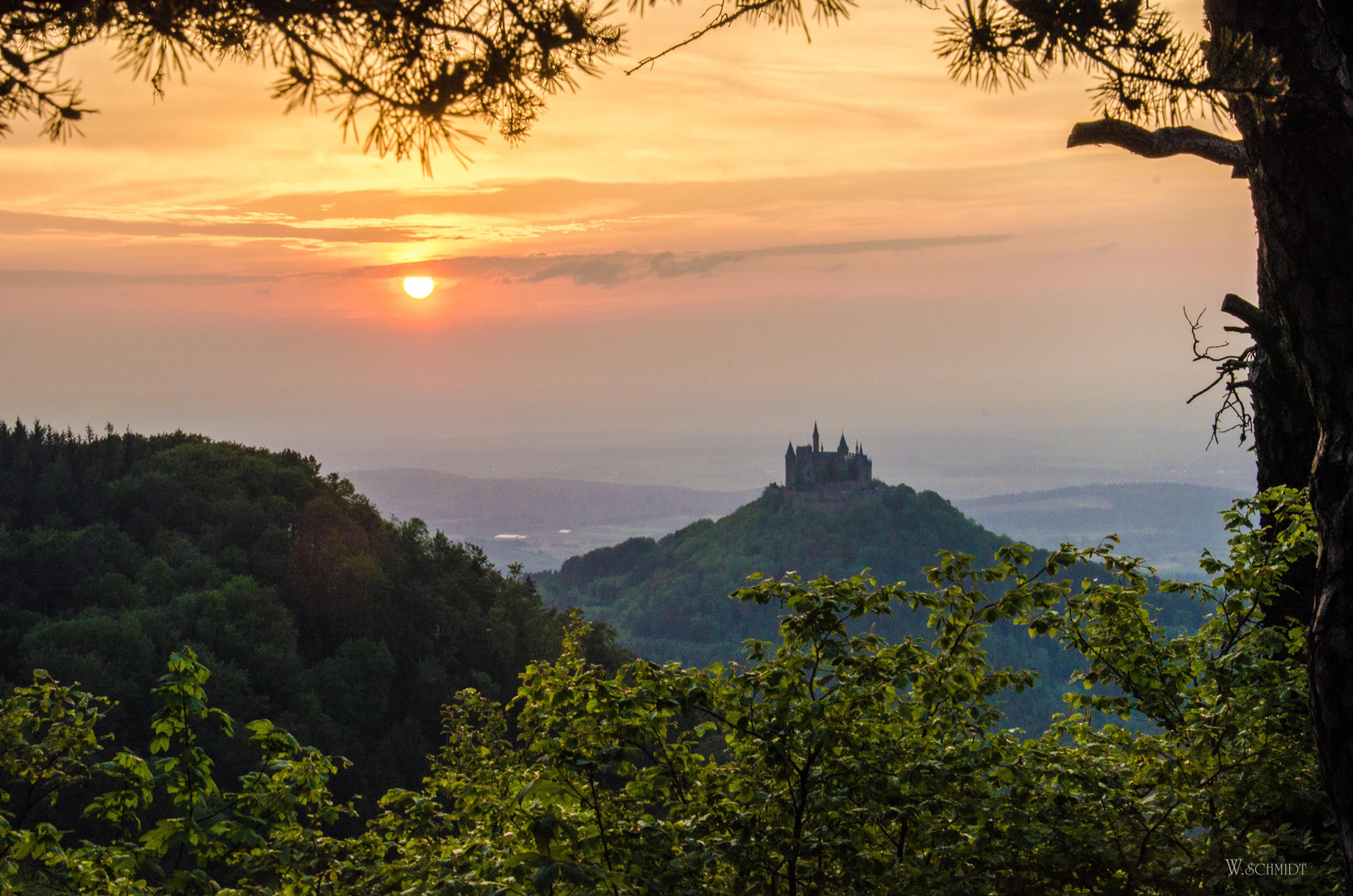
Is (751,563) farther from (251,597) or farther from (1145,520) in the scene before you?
(1145,520)

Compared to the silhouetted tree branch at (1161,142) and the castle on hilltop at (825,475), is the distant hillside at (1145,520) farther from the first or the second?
the silhouetted tree branch at (1161,142)

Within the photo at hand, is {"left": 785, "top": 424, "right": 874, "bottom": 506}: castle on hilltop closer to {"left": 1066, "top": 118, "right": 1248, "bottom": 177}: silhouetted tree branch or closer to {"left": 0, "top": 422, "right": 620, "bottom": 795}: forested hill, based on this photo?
{"left": 0, "top": 422, "right": 620, "bottom": 795}: forested hill

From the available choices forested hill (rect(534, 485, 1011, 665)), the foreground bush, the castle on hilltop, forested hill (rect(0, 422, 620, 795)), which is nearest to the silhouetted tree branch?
the foreground bush

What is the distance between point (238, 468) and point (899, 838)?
49.1 m

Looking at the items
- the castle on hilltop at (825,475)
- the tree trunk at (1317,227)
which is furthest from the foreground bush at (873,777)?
the castle on hilltop at (825,475)

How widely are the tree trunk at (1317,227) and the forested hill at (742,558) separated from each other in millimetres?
99131

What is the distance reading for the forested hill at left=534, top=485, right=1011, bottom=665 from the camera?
10588cm

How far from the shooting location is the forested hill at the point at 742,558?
106m

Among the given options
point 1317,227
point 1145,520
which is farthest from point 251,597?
point 1145,520

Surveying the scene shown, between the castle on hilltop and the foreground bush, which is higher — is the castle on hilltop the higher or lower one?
the lower one

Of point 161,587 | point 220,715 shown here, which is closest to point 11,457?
point 161,587

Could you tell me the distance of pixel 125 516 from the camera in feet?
147

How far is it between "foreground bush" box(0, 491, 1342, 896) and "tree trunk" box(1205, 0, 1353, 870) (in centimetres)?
139

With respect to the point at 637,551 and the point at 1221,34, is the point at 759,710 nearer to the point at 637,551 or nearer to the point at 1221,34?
the point at 1221,34
